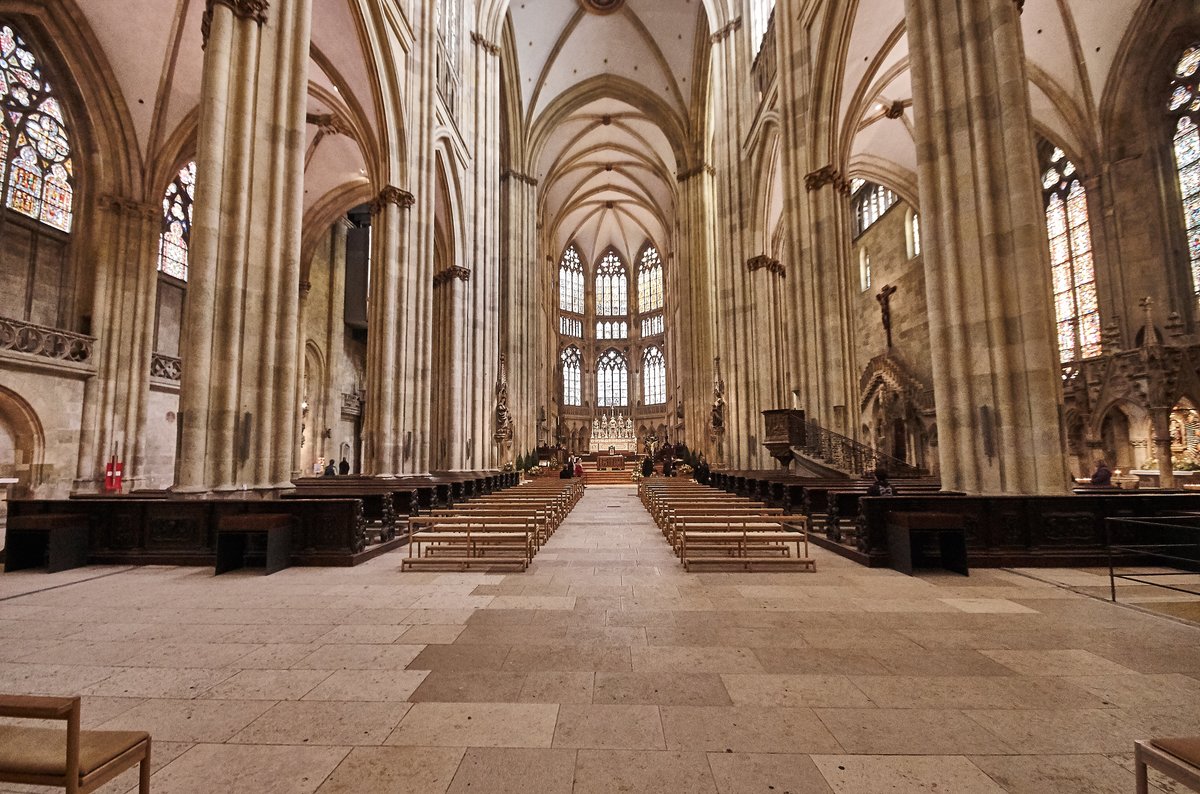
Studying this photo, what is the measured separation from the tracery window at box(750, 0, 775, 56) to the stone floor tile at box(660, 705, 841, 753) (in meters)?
24.3

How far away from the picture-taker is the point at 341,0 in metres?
13.6

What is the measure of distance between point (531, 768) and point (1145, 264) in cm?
2282

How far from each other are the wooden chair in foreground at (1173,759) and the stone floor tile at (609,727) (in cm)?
169

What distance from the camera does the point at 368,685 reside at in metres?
3.23

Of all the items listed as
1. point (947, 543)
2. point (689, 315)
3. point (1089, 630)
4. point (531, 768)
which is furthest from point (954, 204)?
point (689, 315)

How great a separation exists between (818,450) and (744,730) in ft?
42.7

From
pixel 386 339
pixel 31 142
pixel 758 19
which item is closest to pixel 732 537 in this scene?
pixel 386 339

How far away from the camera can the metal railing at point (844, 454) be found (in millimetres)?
13656

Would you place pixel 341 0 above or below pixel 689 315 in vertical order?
above

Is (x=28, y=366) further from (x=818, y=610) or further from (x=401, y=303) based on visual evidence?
(x=818, y=610)

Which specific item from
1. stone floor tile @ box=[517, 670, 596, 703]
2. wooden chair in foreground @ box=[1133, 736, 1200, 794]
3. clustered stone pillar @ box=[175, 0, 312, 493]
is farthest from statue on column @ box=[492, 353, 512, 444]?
wooden chair in foreground @ box=[1133, 736, 1200, 794]

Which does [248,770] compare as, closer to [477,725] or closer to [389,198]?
[477,725]

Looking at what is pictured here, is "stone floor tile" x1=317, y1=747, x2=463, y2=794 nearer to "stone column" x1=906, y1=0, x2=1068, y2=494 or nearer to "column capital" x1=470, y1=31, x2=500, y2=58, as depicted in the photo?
"stone column" x1=906, y1=0, x2=1068, y2=494

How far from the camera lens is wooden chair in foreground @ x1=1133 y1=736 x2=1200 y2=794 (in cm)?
148
